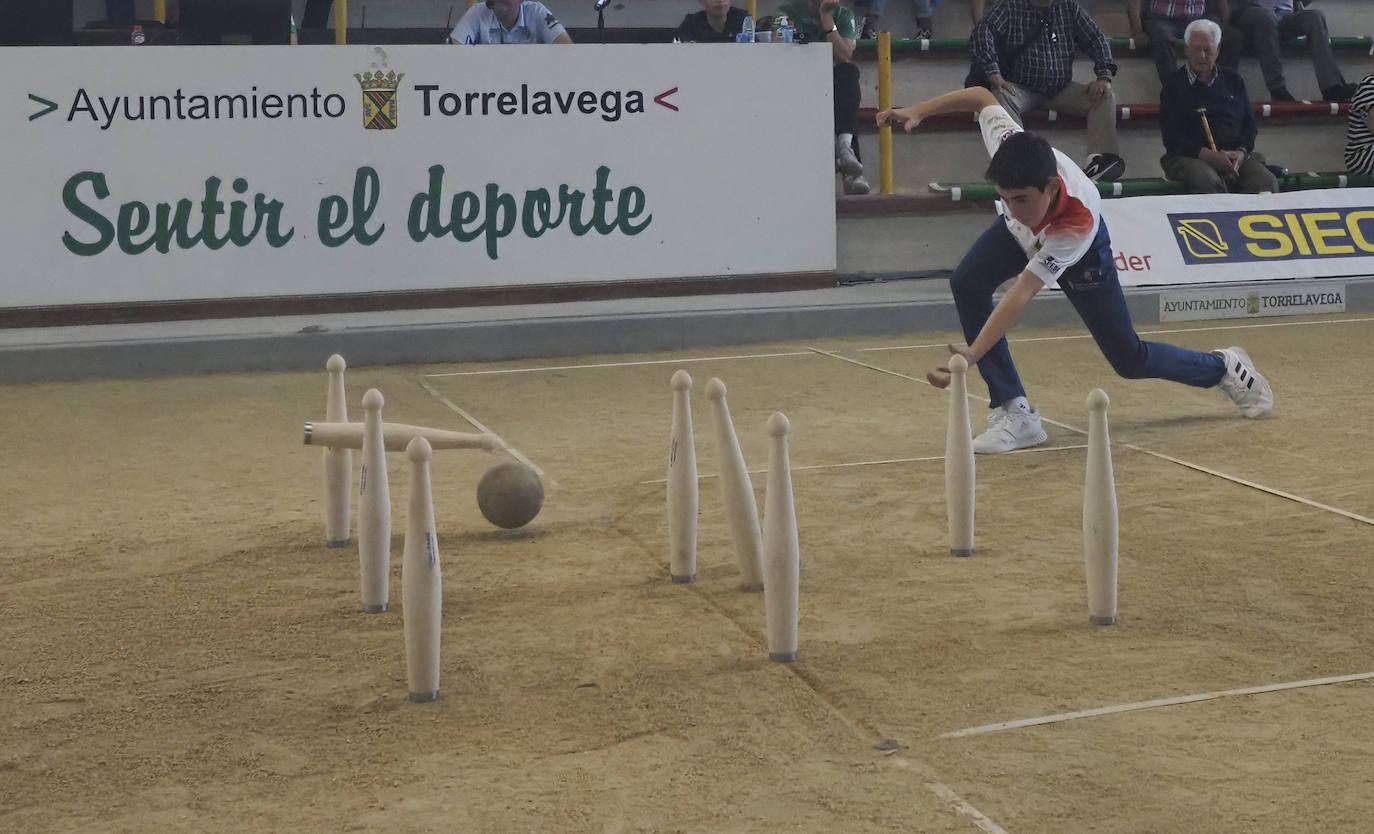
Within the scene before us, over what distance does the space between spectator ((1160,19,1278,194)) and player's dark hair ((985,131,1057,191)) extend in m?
6.86

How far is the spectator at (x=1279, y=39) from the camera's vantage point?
1383cm

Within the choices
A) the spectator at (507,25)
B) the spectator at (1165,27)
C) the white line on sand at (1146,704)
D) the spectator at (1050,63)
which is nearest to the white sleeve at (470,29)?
the spectator at (507,25)

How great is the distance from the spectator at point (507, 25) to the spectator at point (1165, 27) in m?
5.65

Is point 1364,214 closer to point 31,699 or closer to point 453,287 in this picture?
point 453,287

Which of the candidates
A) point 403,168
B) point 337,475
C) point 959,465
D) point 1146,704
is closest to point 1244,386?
point 959,465

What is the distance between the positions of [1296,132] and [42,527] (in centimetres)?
1176

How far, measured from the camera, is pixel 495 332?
985cm

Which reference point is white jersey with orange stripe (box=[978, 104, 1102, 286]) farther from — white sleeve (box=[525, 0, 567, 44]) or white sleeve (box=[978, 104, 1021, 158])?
white sleeve (box=[525, 0, 567, 44])

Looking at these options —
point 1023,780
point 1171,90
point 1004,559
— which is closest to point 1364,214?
point 1171,90

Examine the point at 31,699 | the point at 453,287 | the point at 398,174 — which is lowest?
the point at 31,699

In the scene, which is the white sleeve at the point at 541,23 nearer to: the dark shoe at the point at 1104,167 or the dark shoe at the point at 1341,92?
the dark shoe at the point at 1104,167

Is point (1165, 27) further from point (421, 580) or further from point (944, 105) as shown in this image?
point (421, 580)

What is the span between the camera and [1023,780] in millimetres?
3271

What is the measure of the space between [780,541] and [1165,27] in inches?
440
